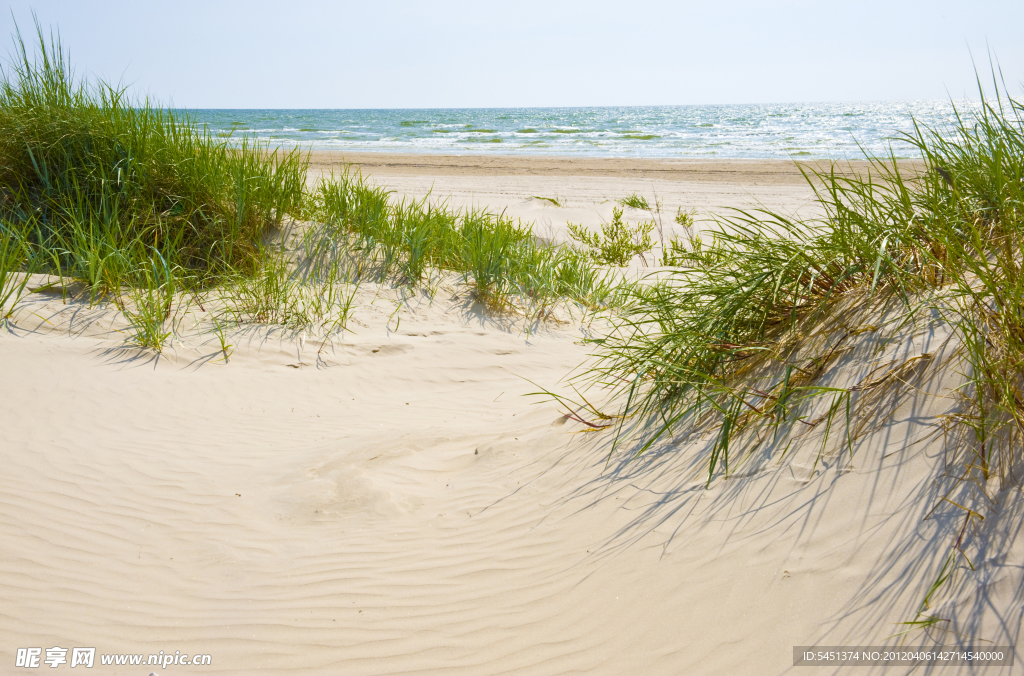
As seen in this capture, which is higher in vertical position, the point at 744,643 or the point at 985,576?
the point at 985,576

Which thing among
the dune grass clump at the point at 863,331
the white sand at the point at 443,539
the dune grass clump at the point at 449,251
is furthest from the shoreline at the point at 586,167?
the dune grass clump at the point at 863,331

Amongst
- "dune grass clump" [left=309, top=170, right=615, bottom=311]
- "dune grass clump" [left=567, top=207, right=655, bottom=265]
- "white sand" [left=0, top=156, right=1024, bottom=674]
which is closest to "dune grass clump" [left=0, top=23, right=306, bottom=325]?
"dune grass clump" [left=309, top=170, right=615, bottom=311]

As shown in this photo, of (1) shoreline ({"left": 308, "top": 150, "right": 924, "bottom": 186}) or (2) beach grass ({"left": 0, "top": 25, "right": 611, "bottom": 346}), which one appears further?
(1) shoreline ({"left": 308, "top": 150, "right": 924, "bottom": 186})

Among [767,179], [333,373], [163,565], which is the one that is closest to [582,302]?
[333,373]

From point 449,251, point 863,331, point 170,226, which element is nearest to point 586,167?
point 449,251

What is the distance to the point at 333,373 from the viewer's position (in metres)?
4.77

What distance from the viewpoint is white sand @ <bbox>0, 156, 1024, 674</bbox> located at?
75.7 inches

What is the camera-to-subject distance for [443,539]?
9.06 feet

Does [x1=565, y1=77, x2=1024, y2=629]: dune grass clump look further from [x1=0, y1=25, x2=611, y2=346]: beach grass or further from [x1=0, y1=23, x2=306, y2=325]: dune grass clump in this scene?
[x1=0, y1=23, x2=306, y2=325]: dune grass clump

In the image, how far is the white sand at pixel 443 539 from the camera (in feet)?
6.31

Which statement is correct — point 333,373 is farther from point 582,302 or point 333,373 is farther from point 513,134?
point 513,134

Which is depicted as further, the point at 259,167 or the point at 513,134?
the point at 513,134

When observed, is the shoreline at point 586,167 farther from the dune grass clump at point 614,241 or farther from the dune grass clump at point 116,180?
the dune grass clump at point 116,180

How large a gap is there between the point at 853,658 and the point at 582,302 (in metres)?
5.26
